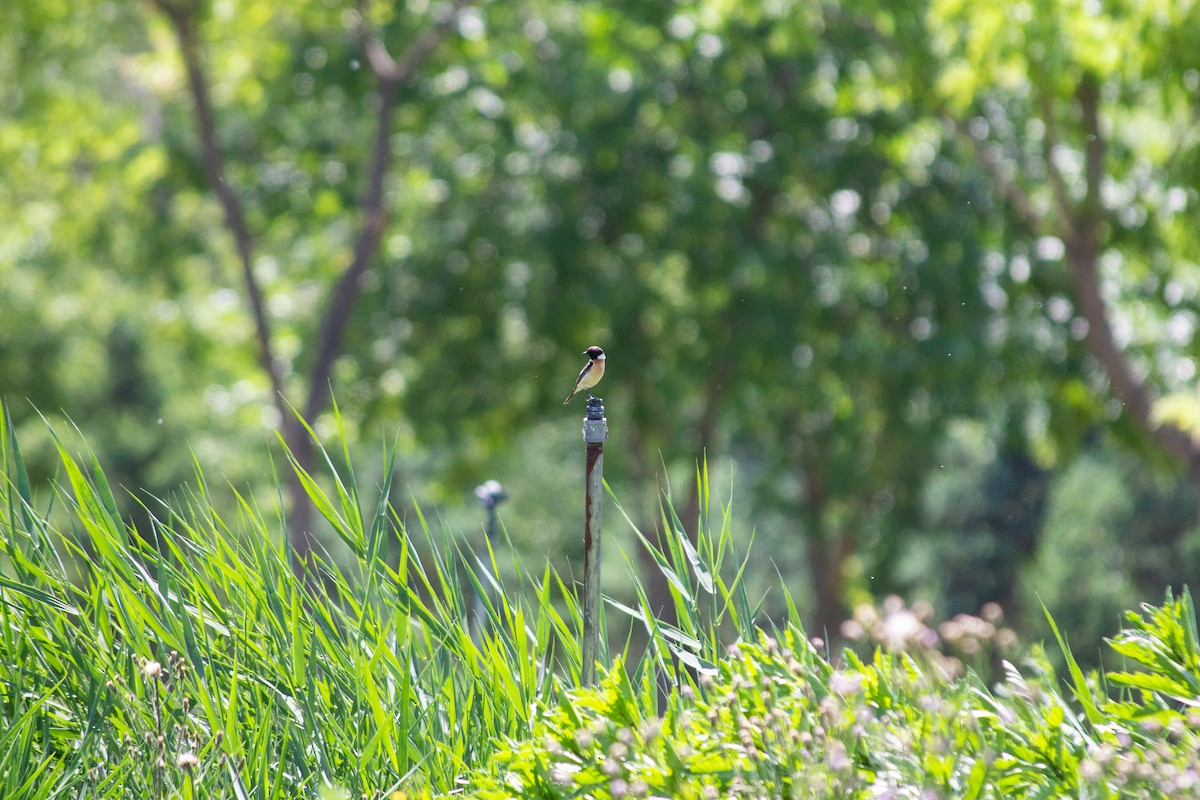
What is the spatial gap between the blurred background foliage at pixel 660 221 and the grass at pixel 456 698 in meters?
8.05

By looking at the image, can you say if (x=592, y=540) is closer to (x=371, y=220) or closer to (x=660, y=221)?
(x=371, y=220)

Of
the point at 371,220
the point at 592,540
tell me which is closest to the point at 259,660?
the point at 592,540

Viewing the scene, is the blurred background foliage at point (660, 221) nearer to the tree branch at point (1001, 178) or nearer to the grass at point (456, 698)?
the tree branch at point (1001, 178)

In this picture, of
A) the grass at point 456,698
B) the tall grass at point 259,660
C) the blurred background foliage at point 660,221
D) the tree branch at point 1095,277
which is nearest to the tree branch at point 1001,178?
the blurred background foliage at point 660,221

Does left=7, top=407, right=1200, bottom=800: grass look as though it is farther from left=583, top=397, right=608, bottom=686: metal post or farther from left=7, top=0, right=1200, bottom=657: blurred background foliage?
left=7, top=0, right=1200, bottom=657: blurred background foliage

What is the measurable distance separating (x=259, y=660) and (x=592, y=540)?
849 mm

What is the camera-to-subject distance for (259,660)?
122 inches

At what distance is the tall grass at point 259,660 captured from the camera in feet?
9.31

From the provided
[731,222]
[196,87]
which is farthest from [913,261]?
[196,87]

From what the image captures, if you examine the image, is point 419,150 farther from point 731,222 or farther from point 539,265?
point 731,222

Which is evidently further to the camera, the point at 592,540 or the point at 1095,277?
the point at 1095,277

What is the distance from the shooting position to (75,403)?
67.1 feet

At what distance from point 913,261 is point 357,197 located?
5.59m

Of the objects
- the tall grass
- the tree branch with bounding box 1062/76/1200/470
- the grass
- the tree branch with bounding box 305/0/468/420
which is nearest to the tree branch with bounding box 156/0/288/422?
the tree branch with bounding box 305/0/468/420
